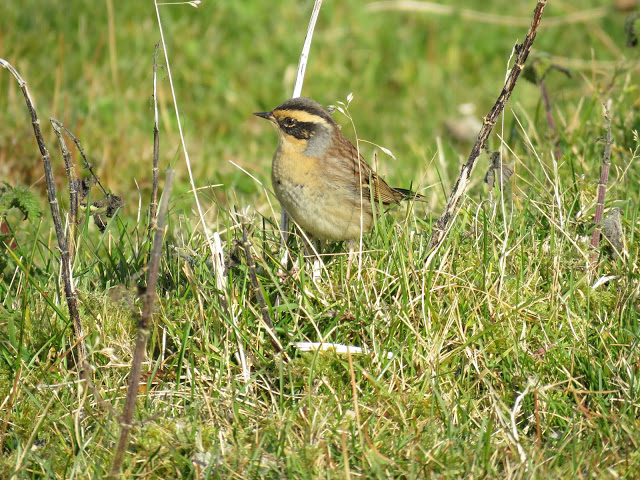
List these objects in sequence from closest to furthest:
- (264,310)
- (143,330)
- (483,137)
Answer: (143,330)
(264,310)
(483,137)

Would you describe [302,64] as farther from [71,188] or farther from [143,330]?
[143,330]

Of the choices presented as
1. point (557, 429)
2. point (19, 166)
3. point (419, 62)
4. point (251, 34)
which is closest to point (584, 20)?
point (419, 62)

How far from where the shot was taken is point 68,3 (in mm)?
9086

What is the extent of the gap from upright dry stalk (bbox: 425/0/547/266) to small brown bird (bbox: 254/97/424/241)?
0.52 meters

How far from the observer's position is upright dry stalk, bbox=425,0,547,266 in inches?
175

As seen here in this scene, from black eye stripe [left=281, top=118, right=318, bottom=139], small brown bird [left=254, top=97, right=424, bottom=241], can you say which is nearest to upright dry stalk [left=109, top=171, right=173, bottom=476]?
small brown bird [left=254, top=97, right=424, bottom=241]

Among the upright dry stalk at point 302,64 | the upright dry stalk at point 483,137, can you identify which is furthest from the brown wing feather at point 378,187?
the upright dry stalk at point 483,137

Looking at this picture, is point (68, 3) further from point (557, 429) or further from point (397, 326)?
point (557, 429)

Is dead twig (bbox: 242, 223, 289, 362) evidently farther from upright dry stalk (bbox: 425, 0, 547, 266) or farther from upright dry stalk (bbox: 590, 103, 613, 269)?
upright dry stalk (bbox: 590, 103, 613, 269)

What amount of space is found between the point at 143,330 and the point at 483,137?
2.21m

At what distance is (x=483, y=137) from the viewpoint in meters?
4.57

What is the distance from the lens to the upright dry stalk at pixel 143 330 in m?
3.16

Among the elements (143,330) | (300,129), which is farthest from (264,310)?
(300,129)

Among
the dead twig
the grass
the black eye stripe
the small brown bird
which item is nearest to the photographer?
the grass
